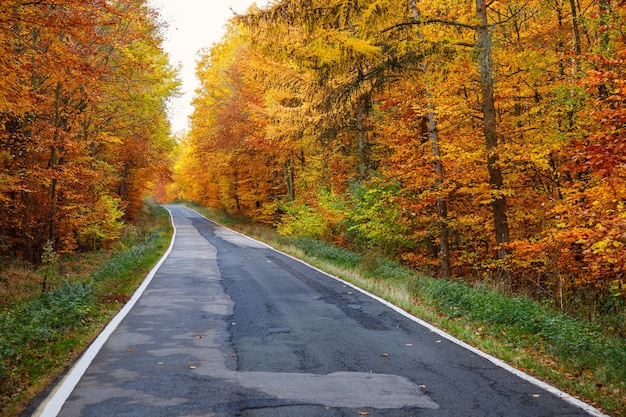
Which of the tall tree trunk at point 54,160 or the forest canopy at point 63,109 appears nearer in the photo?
the forest canopy at point 63,109

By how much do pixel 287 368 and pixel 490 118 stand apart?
901cm

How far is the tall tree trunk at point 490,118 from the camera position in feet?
37.1

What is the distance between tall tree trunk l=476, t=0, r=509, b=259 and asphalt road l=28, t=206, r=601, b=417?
4.80m

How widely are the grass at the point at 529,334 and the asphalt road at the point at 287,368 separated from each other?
1.34 feet

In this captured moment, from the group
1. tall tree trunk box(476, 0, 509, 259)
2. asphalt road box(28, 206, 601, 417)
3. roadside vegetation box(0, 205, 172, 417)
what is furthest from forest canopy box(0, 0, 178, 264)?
tall tree trunk box(476, 0, 509, 259)

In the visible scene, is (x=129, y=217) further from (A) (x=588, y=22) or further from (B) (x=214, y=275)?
(A) (x=588, y=22)

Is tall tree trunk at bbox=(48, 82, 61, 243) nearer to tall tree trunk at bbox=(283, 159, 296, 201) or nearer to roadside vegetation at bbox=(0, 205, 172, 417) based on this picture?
roadside vegetation at bbox=(0, 205, 172, 417)

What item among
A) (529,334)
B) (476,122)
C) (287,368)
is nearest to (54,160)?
(287,368)

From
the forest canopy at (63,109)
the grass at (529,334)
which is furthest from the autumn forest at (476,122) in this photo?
the forest canopy at (63,109)

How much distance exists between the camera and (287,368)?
5.66 meters

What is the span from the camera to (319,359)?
6020 millimetres

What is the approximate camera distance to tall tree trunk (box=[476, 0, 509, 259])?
37.1ft

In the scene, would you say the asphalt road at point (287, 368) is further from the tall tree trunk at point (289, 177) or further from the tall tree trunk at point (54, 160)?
the tall tree trunk at point (289, 177)

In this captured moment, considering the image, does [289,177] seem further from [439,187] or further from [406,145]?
[439,187]
